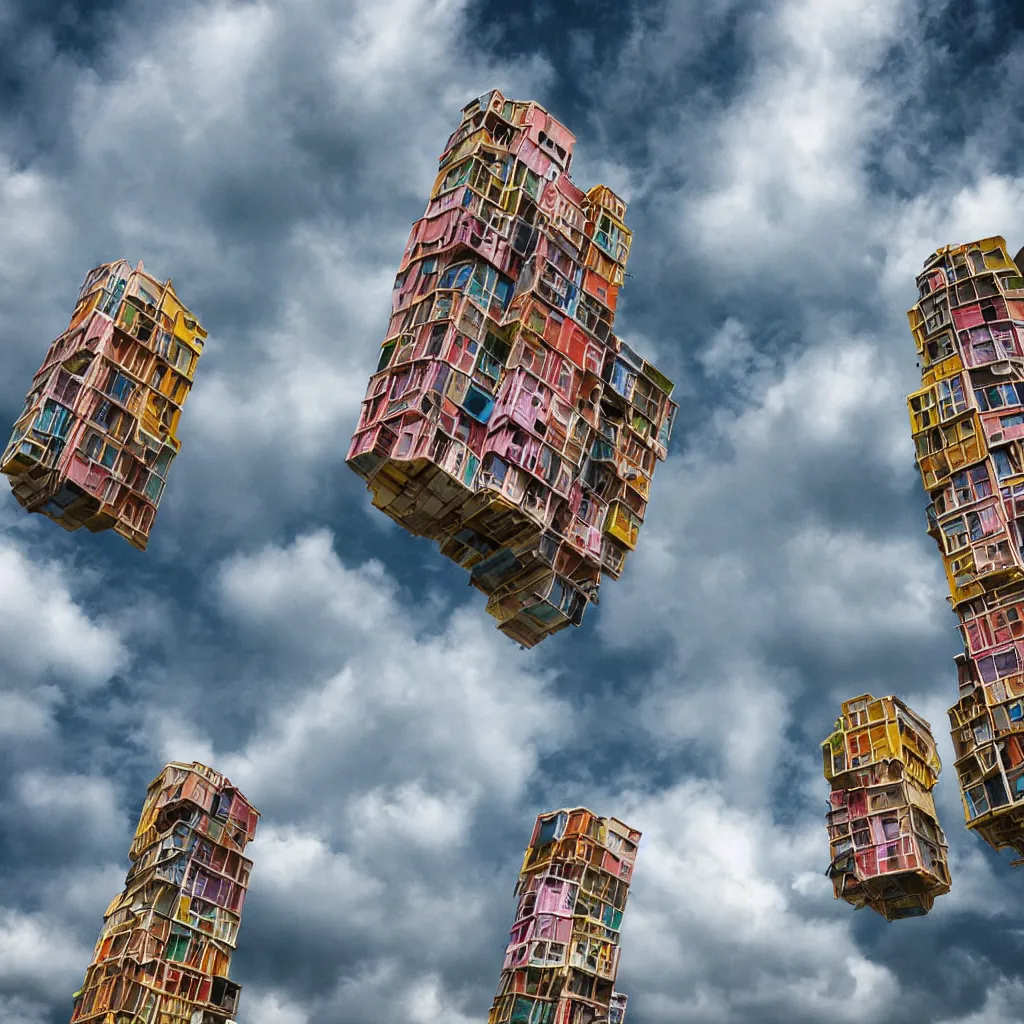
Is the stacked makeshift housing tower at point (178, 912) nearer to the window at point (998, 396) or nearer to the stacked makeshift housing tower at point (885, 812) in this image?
the stacked makeshift housing tower at point (885, 812)

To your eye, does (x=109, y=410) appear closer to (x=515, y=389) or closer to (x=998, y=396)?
(x=515, y=389)

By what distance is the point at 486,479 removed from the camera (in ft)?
134

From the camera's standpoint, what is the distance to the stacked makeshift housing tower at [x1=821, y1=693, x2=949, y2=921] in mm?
44719

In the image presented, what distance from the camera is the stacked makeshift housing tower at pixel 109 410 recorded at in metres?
42.4

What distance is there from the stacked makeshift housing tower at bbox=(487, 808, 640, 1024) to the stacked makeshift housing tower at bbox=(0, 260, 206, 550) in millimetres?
19432

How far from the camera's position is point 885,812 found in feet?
149

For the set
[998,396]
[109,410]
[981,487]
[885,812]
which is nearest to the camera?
[109,410]

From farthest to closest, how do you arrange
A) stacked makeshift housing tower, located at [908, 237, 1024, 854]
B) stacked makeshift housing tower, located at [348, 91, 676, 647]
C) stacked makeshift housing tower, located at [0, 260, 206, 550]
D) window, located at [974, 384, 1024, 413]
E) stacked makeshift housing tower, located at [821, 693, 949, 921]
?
window, located at [974, 384, 1024, 413], stacked makeshift housing tower, located at [821, 693, 949, 921], stacked makeshift housing tower, located at [908, 237, 1024, 854], stacked makeshift housing tower, located at [0, 260, 206, 550], stacked makeshift housing tower, located at [348, 91, 676, 647]

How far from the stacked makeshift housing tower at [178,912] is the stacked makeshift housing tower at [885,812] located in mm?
22431

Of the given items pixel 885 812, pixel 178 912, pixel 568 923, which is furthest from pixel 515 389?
pixel 178 912

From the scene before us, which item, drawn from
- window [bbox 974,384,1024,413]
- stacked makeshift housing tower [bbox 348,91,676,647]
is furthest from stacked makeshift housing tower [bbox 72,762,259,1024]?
window [bbox 974,384,1024,413]

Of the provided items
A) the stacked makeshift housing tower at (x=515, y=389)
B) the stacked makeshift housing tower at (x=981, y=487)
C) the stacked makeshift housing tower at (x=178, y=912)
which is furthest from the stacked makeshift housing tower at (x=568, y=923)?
the stacked makeshift housing tower at (x=981, y=487)

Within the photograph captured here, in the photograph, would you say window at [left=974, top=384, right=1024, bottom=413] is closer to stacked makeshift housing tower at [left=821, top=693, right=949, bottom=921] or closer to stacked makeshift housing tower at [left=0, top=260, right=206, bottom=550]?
stacked makeshift housing tower at [left=821, top=693, right=949, bottom=921]

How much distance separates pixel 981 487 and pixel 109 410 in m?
30.4
